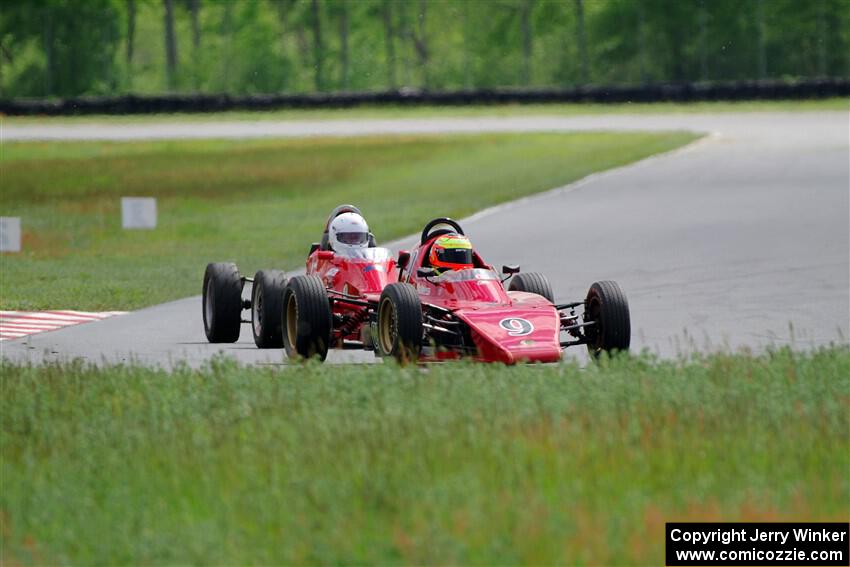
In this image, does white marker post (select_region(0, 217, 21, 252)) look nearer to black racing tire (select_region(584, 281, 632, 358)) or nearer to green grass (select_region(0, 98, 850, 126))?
black racing tire (select_region(584, 281, 632, 358))

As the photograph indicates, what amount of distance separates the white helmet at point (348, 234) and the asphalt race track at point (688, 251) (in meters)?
0.92

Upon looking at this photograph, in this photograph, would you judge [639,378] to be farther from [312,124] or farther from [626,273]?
[312,124]

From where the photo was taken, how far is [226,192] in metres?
37.1

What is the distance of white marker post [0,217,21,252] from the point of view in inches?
938

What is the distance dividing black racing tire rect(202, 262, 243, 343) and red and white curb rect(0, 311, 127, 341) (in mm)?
2035

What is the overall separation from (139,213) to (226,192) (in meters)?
9.09

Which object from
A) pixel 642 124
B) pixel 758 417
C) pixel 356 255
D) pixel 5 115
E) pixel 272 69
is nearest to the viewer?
pixel 758 417

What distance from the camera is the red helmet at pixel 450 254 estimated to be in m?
13.2

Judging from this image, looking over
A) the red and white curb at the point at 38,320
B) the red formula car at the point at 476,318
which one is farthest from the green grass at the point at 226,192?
the red formula car at the point at 476,318

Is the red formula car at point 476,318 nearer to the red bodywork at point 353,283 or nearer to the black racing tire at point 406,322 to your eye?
the black racing tire at point 406,322

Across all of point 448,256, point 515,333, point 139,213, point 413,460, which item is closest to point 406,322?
point 515,333

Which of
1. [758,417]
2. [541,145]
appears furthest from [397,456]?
[541,145]

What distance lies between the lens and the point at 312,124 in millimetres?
62500

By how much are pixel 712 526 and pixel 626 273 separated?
1317cm
